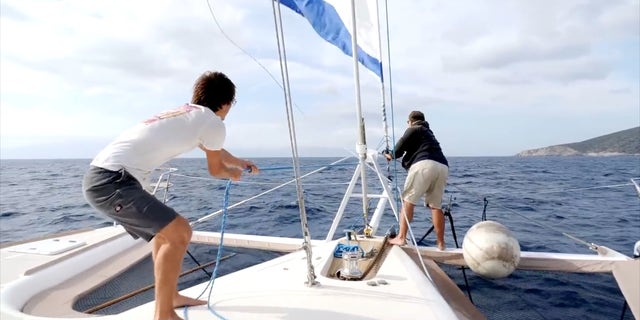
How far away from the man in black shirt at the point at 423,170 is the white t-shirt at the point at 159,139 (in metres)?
2.88

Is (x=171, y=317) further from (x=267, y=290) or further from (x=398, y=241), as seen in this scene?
(x=398, y=241)

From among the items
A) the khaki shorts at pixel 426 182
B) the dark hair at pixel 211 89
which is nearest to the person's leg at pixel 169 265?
the dark hair at pixel 211 89

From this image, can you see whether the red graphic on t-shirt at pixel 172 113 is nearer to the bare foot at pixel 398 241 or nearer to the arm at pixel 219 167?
the arm at pixel 219 167

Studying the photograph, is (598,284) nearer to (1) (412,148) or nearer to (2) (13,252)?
(1) (412,148)

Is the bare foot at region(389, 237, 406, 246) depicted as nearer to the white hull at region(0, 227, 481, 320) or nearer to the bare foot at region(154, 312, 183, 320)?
the white hull at region(0, 227, 481, 320)

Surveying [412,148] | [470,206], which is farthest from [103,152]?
[470,206]

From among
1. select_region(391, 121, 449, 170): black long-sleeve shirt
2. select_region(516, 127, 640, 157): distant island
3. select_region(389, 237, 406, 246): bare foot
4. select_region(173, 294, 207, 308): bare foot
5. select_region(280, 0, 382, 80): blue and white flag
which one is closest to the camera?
select_region(173, 294, 207, 308): bare foot

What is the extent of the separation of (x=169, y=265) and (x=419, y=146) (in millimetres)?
3537

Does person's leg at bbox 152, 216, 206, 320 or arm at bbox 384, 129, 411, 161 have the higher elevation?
arm at bbox 384, 129, 411, 161

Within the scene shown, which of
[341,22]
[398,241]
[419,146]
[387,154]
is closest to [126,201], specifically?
[398,241]

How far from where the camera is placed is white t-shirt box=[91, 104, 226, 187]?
220cm

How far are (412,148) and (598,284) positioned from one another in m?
2.91

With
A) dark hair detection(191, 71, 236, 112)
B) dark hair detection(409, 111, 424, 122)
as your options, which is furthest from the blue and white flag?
dark hair detection(191, 71, 236, 112)

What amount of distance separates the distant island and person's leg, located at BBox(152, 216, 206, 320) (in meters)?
148
